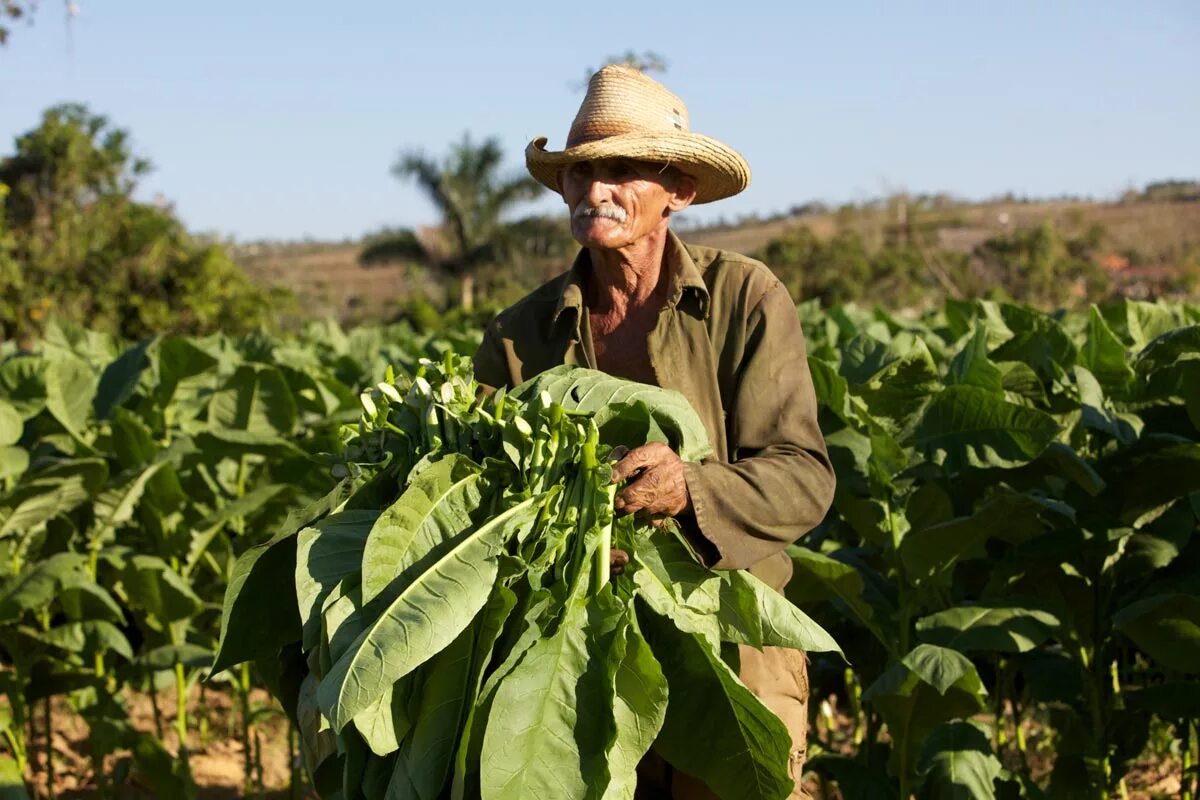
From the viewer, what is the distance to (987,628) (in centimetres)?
346

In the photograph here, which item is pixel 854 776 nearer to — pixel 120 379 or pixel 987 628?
pixel 987 628

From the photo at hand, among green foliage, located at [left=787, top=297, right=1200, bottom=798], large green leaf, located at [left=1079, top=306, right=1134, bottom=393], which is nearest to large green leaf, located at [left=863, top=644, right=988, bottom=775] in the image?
green foliage, located at [left=787, top=297, right=1200, bottom=798]

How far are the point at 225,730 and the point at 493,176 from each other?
32349mm

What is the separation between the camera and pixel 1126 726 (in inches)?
156

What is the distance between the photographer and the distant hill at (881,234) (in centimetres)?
4559

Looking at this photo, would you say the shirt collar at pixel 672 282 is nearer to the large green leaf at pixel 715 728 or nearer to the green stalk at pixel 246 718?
the large green leaf at pixel 715 728

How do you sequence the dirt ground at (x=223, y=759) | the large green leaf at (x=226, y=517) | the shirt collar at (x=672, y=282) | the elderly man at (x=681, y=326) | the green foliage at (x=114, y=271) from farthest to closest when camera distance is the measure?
1. the green foliage at (x=114, y=271)
2. the dirt ground at (x=223, y=759)
3. the large green leaf at (x=226, y=517)
4. the shirt collar at (x=672, y=282)
5. the elderly man at (x=681, y=326)

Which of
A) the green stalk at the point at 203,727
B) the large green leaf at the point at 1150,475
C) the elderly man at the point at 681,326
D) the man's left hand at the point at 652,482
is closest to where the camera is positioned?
the man's left hand at the point at 652,482

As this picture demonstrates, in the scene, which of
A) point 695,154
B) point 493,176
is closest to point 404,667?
point 695,154

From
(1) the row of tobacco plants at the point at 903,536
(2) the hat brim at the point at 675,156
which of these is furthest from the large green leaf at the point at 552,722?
(2) the hat brim at the point at 675,156

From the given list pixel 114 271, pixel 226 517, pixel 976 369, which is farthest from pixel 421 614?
pixel 114 271

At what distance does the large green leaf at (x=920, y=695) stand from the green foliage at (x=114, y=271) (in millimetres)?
15015

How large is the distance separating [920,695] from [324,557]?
5.90ft

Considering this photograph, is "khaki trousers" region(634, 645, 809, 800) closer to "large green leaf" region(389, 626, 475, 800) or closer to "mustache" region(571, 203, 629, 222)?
"large green leaf" region(389, 626, 475, 800)
